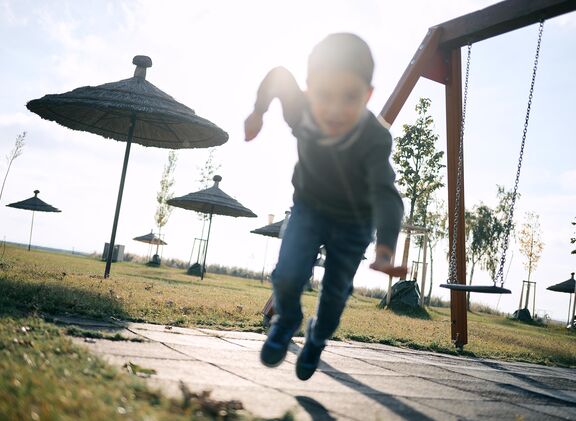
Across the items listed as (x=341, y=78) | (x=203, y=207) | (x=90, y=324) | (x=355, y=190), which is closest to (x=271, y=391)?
(x=355, y=190)

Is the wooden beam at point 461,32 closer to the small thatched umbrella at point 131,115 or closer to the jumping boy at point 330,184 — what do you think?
the jumping boy at point 330,184

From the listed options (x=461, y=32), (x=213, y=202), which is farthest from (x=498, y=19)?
(x=213, y=202)

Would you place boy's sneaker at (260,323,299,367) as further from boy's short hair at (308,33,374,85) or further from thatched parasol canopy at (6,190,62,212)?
thatched parasol canopy at (6,190,62,212)

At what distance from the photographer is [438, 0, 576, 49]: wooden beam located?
15.7 ft

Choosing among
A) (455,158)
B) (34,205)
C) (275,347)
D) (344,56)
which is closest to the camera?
(344,56)

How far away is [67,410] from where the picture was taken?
1404 mm

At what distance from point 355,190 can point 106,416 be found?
1370mm

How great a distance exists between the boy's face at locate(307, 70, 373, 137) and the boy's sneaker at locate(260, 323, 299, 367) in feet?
3.18

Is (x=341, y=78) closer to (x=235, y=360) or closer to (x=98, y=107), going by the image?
(x=235, y=360)

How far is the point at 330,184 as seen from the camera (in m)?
2.33

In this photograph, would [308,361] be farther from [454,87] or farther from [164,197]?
[164,197]

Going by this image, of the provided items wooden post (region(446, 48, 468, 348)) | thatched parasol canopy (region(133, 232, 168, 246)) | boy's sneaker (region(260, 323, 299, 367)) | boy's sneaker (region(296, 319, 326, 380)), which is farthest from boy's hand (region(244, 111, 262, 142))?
thatched parasol canopy (region(133, 232, 168, 246))

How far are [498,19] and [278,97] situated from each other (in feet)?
12.2

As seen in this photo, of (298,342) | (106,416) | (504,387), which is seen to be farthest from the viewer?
(298,342)
